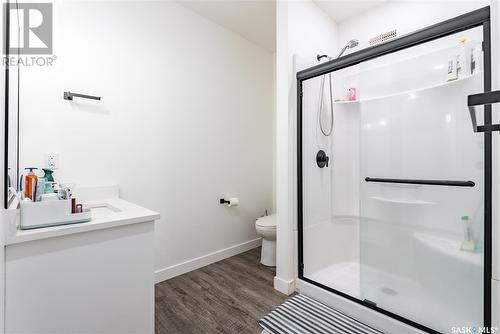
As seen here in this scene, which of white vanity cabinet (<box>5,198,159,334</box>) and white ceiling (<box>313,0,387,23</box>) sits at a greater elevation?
white ceiling (<box>313,0,387,23</box>)

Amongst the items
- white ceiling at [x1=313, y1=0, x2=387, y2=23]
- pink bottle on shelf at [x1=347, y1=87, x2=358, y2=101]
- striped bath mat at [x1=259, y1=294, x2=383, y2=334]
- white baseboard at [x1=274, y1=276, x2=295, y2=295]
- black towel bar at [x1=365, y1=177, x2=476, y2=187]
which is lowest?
white baseboard at [x1=274, y1=276, x2=295, y2=295]

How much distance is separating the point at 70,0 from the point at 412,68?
2.44 m

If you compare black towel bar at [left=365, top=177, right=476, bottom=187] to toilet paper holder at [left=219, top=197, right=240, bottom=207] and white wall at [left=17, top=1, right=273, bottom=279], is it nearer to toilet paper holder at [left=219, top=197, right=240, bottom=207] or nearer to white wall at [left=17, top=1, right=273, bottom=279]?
toilet paper holder at [left=219, top=197, right=240, bottom=207]

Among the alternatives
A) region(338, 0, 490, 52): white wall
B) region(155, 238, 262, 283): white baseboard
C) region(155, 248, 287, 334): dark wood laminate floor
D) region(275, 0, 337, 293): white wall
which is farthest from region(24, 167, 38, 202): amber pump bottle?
region(338, 0, 490, 52): white wall

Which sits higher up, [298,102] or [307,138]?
[298,102]

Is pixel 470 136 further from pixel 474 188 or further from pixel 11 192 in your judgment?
pixel 11 192

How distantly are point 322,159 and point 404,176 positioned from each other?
0.62 metres

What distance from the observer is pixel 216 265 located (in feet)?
8.11

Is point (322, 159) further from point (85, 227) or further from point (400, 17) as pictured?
point (85, 227)

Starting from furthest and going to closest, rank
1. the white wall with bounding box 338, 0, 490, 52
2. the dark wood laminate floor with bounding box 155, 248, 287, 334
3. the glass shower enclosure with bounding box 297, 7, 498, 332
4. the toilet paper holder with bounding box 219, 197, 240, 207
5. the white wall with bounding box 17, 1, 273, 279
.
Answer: the toilet paper holder with bounding box 219, 197, 240, 207 < the white wall with bounding box 338, 0, 490, 52 < the white wall with bounding box 17, 1, 273, 279 < the dark wood laminate floor with bounding box 155, 248, 287, 334 < the glass shower enclosure with bounding box 297, 7, 498, 332

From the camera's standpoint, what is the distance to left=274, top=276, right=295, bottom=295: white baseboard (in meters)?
1.94

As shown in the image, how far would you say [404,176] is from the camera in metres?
1.71

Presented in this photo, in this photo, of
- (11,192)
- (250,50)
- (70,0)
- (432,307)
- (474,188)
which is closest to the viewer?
(11,192)

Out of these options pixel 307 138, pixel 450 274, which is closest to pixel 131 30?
pixel 307 138
